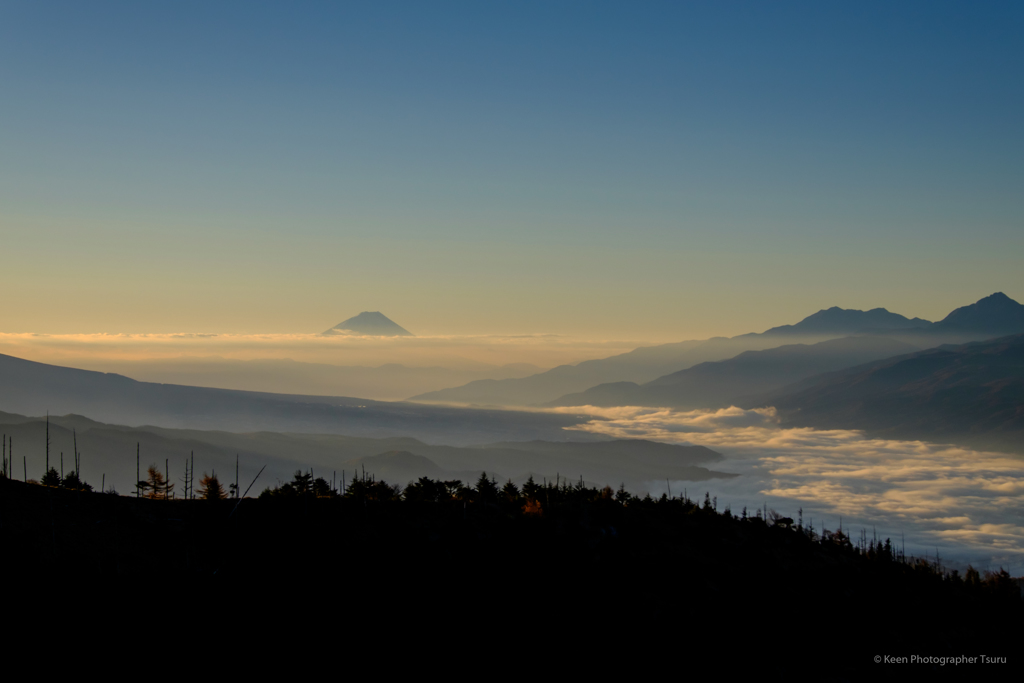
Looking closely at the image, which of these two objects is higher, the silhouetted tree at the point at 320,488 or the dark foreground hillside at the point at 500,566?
the silhouetted tree at the point at 320,488

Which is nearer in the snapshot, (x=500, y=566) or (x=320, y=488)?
(x=500, y=566)

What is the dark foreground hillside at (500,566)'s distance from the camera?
31234 mm

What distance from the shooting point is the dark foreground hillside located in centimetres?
3123

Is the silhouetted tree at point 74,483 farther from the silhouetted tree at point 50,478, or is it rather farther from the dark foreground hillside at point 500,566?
the dark foreground hillside at point 500,566

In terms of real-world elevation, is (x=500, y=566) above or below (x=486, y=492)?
below

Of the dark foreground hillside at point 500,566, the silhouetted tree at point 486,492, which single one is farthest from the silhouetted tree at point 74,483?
the silhouetted tree at point 486,492

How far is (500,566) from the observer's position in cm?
3688

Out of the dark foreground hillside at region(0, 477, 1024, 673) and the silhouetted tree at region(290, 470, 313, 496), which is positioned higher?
the silhouetted tree at region(290, 470, 313, 496)

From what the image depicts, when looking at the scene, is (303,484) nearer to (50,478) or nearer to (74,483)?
(74,483)

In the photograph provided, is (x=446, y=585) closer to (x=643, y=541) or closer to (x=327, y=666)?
(x=327, y=666)

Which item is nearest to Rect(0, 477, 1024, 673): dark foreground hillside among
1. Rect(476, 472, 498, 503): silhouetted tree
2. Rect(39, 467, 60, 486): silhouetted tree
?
Rect(476, 472, 498, 503): silhouetted tree

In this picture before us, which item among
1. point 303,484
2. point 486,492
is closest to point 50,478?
point 303,484

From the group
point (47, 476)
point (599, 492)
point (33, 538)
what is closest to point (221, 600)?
point (33, 538)

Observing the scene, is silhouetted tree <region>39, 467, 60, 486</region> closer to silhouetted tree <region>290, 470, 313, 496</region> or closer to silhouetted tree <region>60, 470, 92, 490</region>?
silhouetted tree <region>60, 470, 92, 490</region>
